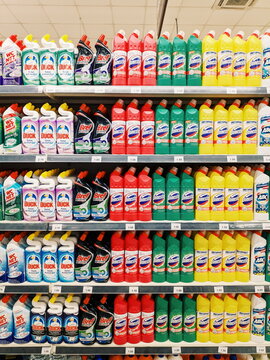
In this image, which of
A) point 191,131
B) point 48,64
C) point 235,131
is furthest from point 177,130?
point 48,64

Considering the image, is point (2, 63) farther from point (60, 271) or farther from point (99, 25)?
point (99, 25)

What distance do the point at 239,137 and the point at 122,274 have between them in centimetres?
136

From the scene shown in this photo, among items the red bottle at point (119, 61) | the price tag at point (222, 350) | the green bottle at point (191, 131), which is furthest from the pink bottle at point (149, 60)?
the price tag at point (222, 350)

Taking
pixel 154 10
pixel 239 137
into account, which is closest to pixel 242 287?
pixel 239 137

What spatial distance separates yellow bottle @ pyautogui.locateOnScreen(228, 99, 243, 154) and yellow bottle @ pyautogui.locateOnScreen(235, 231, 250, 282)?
26.6 inches

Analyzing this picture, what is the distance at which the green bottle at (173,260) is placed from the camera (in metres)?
2.08

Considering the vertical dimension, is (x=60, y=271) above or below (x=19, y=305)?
above

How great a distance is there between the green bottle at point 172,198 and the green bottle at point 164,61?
28.5 inches

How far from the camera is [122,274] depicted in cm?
210

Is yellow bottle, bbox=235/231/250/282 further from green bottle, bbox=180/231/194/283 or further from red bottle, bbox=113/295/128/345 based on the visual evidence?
red bottle, bbox=113/295/128/345

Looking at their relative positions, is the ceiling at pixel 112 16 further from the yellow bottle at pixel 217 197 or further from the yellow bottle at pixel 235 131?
the yellow bottle at pixel 217 197

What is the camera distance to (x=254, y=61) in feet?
6.54

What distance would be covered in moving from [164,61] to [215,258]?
152 cm

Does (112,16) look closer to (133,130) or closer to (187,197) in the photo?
(133,130)
